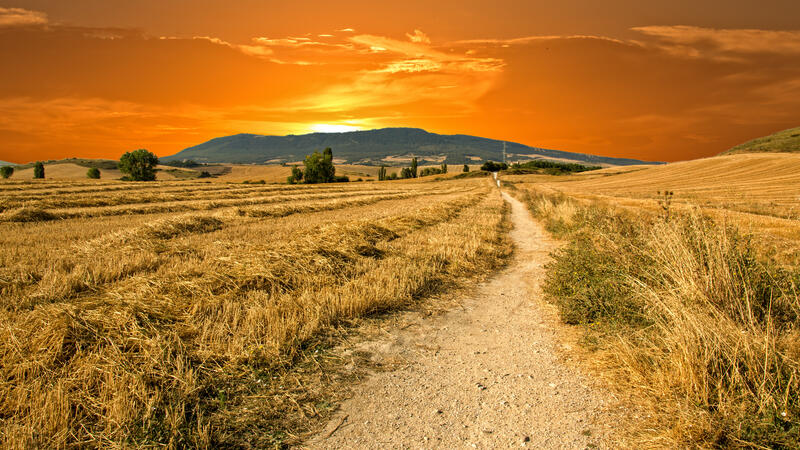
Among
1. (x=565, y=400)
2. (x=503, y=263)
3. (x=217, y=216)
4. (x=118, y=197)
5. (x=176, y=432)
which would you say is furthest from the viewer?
(x=118, y=197)

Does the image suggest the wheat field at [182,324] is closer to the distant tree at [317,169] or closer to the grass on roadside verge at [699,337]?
the grass on roadside verge at [699,337]

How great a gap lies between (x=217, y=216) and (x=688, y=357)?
19483 millimetres

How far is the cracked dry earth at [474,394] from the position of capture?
11.2ft

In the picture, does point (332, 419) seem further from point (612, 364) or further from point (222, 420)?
point (612, 364)

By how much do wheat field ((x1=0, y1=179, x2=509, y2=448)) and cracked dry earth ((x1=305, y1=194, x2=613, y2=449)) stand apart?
2.34ft

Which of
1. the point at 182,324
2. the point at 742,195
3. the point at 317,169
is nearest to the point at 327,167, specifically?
the point at 317,169

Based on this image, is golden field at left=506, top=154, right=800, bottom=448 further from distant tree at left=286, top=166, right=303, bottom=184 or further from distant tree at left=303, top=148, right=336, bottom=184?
A: distant tree at left=286, top=166, right=303, bottom=184

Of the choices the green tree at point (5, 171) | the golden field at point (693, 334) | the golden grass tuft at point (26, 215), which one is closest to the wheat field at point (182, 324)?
the golden field at point (693, 334)

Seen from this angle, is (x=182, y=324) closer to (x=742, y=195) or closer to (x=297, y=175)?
(x=742, y=195)

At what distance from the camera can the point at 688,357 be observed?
3.68 meters

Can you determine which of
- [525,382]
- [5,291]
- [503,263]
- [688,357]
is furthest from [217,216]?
[688,357]

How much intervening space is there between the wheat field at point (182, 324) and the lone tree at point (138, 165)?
10257cm

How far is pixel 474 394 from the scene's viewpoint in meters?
4.09

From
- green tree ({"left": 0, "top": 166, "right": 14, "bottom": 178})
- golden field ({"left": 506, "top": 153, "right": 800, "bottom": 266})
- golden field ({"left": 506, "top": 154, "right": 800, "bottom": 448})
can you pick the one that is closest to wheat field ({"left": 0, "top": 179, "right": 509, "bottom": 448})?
golden field ({"left": 506, "top": 154, "right": 800, "bottom": 448})
